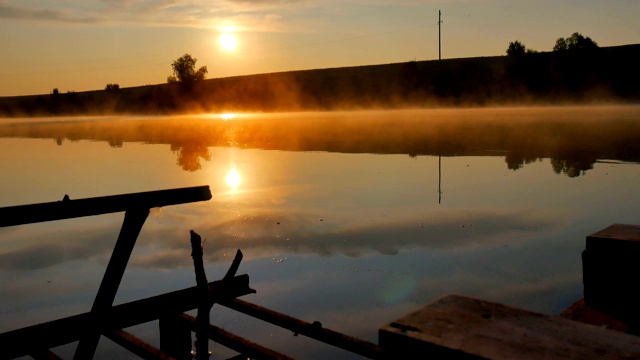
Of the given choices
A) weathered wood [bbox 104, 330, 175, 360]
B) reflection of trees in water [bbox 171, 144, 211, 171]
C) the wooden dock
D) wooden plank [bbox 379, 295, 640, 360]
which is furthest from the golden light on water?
wooden plank [bbox 379, 295, 640, 360]

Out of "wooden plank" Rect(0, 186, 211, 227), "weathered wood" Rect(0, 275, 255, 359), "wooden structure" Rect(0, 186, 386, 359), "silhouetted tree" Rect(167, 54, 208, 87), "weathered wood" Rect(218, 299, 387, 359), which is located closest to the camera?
"weathered wood" Rect(218, 299, 387, 359)

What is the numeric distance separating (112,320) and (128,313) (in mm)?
180

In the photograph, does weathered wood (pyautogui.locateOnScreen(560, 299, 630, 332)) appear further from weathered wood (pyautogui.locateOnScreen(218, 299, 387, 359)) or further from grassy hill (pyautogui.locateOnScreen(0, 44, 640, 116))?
grassy hill (pyautogui.locateOnScreen(0, 44, 640, 116))

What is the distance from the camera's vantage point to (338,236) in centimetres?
1405

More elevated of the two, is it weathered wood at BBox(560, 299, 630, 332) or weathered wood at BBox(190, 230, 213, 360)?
weathered wood at BBox(190, 230, 213, 360)

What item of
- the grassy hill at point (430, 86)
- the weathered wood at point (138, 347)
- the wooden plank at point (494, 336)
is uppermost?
the grassy hill at point (430, 86)

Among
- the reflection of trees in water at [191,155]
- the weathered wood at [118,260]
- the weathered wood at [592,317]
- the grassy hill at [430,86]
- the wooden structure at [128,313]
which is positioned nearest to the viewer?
the wooden structure at [128,313]

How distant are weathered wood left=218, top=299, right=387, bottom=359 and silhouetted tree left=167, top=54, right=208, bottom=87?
172625 mm

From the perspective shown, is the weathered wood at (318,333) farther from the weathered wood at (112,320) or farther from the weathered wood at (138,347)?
the weathered wood at (138,347)

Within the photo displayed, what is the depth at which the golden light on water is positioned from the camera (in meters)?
23.1

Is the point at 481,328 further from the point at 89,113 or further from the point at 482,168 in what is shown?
the point at 89,113

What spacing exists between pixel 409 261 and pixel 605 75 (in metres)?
128

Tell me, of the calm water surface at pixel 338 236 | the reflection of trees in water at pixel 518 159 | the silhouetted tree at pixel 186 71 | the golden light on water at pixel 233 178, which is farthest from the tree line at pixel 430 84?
the golden light on water at pixel 233 178

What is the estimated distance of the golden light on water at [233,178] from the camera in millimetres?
23141
